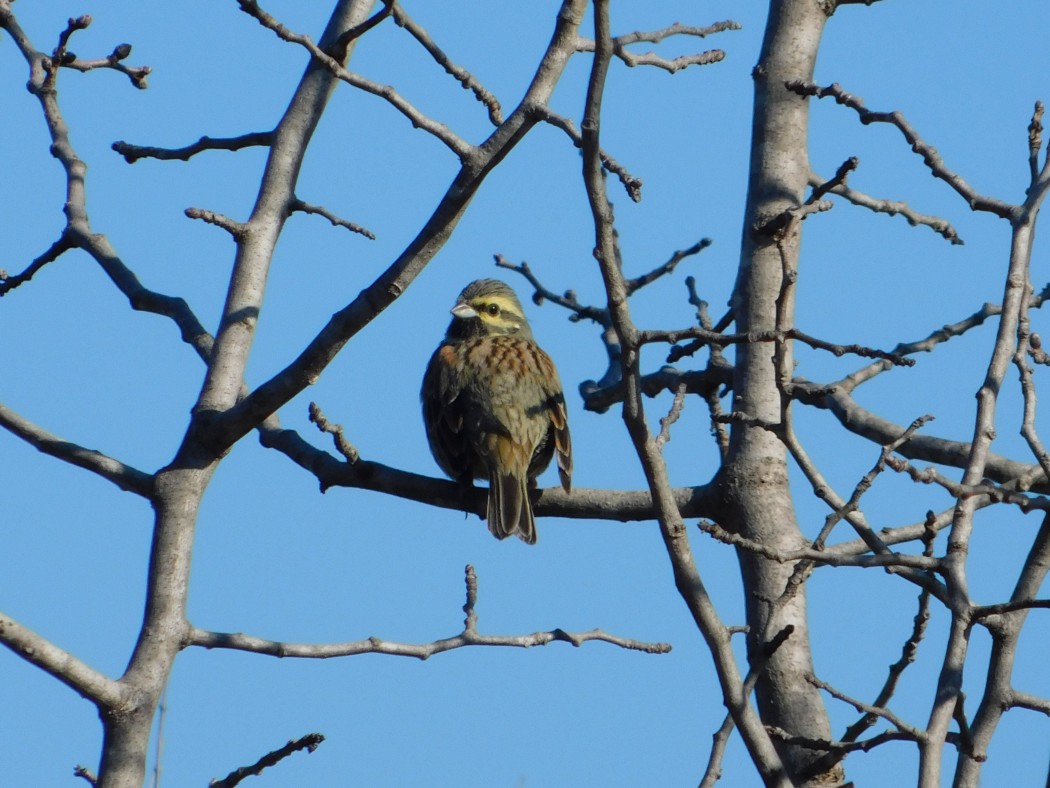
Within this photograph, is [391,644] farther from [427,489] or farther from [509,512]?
[509,512]

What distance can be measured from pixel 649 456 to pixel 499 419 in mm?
3643

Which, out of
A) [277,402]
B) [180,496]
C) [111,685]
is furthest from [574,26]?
[111,685]

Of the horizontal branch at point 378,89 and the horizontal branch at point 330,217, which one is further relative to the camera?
the horizontal branch at point 330,217

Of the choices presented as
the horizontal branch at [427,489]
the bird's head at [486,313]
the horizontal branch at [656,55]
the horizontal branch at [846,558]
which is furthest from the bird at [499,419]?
the horizontal branch at [846,558]

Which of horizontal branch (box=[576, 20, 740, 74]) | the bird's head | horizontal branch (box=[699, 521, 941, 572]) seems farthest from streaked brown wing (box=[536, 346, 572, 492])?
horizontal branch (box=[699, 521, 941, 572])

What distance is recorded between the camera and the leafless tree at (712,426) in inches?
144

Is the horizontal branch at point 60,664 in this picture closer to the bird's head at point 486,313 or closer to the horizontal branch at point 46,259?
the horizontal branch at point 46,259

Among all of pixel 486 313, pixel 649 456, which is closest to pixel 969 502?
pixel 649 456

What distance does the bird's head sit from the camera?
8445mm

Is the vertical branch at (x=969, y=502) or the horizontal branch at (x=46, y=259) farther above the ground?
the horizontal branch at (x=46, y=259)

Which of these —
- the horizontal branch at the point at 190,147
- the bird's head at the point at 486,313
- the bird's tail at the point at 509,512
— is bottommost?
the bird's tail at the point at 509,512

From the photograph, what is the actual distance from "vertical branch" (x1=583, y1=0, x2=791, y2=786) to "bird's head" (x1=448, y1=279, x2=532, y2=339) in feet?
15.4

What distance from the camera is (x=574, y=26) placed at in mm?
4242

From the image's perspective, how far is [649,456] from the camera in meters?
3.70
